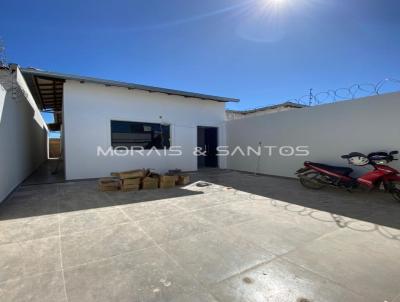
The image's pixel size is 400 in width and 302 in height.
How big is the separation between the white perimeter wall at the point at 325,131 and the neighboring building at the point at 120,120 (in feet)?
6.44

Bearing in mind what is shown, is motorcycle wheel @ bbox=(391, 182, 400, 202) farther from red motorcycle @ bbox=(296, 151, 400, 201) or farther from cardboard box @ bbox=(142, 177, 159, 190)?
cardboard box @ bbox=(142, 177, 159, 190)

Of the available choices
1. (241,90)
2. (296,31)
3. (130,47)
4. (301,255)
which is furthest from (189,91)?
(301,255)

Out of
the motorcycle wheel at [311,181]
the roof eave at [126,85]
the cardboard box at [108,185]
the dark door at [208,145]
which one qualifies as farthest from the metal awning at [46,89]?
the motorcycle wheel at [311,181]

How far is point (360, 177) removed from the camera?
4.99m

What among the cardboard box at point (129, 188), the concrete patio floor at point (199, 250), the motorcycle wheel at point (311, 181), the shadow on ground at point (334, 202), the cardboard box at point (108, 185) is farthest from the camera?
the motorcycle wheel at point (311, 181)

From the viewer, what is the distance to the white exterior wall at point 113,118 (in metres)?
6.99

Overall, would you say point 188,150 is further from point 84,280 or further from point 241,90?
point 84,280

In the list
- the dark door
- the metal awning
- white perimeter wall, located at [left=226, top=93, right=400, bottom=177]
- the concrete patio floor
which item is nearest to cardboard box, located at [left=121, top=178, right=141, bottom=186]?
the concrete patio floor

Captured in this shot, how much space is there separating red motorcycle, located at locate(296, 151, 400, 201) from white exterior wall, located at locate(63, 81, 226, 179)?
4.87 m

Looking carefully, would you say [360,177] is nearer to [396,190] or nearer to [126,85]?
[396,190]

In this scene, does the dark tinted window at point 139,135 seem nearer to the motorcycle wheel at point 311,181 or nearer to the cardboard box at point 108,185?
the cardboard box at point 108,185

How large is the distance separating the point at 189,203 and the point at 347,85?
16.3 feet

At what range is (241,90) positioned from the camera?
30.9ft

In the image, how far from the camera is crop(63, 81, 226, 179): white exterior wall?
699 cm
